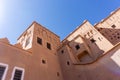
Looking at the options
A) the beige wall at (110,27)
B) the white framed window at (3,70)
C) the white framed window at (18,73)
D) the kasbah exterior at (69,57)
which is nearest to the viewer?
the white framed window at (3,70)

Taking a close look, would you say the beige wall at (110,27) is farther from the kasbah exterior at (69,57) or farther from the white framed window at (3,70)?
the white framed window at (3,70)

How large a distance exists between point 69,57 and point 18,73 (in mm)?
7384

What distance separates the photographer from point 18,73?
36.4 ft

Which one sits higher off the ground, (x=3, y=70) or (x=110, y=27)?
(x=110, y=27)

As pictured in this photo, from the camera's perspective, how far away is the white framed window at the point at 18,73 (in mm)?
10581

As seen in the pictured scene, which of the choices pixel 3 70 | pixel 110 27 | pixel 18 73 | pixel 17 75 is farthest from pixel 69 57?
pixel 110 27

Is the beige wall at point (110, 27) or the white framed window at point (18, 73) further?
the beige wall at point (110, 27)

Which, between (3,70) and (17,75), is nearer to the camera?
(3,70)

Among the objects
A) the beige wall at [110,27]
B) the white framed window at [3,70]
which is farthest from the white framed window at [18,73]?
the beige wall at [110,27]

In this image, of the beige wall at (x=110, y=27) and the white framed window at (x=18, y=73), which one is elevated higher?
the beige wall at (x=110, y=27)

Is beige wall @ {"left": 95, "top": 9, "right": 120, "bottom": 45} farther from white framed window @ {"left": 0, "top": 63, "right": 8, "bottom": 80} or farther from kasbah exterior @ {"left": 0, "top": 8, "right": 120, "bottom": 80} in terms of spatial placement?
white framed window @ {"left": 0, "top": 63, "right": 8, "bottom": 80}

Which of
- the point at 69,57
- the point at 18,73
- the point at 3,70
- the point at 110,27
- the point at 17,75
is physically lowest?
the point at 17,75

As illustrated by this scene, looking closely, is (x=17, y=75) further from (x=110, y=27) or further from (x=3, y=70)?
(x=110, y=27)

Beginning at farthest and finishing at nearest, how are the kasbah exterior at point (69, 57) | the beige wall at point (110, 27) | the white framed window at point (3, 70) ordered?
1. the beige wall at point (110, 27)
2. the kasbah exterior at point (69, 57)
3. the white framed window at point (3, 70)
